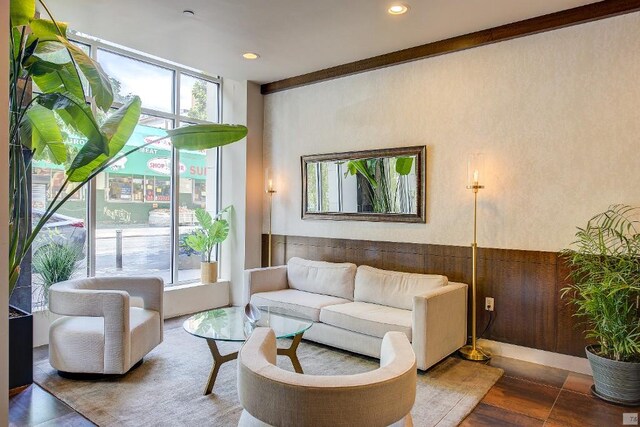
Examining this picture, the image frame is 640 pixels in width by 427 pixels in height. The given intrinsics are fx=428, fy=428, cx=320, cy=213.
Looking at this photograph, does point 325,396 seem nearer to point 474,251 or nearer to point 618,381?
point 618,381

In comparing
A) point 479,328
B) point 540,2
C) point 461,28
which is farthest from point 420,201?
point 540,2

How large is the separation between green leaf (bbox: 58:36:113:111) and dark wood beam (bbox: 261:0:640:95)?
2892 mm

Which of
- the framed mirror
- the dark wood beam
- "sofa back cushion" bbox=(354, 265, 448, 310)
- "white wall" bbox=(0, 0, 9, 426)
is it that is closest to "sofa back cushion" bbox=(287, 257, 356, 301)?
"sofa back cushion" bbox=(354, 265, 448, 310)

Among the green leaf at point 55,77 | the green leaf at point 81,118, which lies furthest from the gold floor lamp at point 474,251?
the green leaf at point 55,77

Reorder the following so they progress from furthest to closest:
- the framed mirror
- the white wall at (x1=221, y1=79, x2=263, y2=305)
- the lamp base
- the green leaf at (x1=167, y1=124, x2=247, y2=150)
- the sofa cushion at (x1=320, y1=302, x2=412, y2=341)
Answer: the white wall at (x1=221, y1=79, x2=263, y2=305)
the framed mirror
the lamp base
the sofa cushion at (x1=320, y1=302, x2=412, y2=341)
the green leaf at (x1=167, y1=124, x2=247, y2=150)

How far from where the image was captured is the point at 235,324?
11.2ft

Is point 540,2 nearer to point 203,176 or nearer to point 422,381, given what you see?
point 422,381

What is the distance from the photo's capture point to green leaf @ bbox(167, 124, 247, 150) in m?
3.37

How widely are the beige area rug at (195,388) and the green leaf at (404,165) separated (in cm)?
193

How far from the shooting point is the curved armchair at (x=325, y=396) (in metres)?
1.46

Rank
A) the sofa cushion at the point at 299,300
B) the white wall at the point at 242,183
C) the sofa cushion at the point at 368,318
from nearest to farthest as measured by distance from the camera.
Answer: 1. the sofa cushion at the point at 368,318
2. the sofa cushion at the point at 299,300
3. the white wall at the point at 242,183

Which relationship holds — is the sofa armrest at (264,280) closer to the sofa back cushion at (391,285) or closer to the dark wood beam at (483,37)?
the sofa back cushion at (391,285)

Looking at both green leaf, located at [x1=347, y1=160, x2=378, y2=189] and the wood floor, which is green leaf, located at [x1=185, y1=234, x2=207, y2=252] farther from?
the wood floor

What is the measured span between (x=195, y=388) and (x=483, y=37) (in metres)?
3.94
